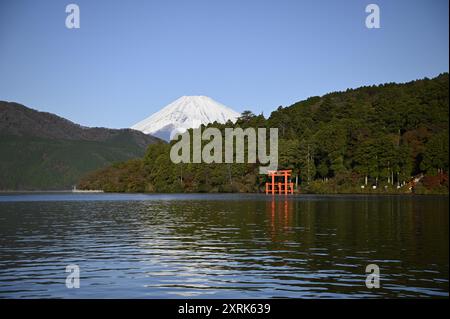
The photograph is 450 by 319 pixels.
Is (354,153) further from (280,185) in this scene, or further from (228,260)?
(228,260)

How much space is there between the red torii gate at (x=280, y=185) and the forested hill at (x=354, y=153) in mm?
2431

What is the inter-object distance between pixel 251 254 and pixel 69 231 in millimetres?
14899

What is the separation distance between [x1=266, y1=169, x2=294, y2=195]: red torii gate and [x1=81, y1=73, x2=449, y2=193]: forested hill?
2.43 metres

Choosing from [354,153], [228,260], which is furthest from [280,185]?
[228,260]

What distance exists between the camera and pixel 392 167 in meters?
101

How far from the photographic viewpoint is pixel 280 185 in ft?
383

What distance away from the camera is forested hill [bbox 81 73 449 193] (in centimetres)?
9938

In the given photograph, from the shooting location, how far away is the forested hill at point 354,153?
3912 inches

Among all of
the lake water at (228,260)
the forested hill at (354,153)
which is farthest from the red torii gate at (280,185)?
A: the lake water at (228,260)

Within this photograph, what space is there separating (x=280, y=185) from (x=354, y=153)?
1632 centimetres

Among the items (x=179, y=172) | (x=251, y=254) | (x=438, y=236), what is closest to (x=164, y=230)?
(x=251, y=254)

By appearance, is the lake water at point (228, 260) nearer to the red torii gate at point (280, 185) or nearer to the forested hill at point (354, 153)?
the forested hill at point (354, 153)

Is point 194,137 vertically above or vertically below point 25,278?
above
